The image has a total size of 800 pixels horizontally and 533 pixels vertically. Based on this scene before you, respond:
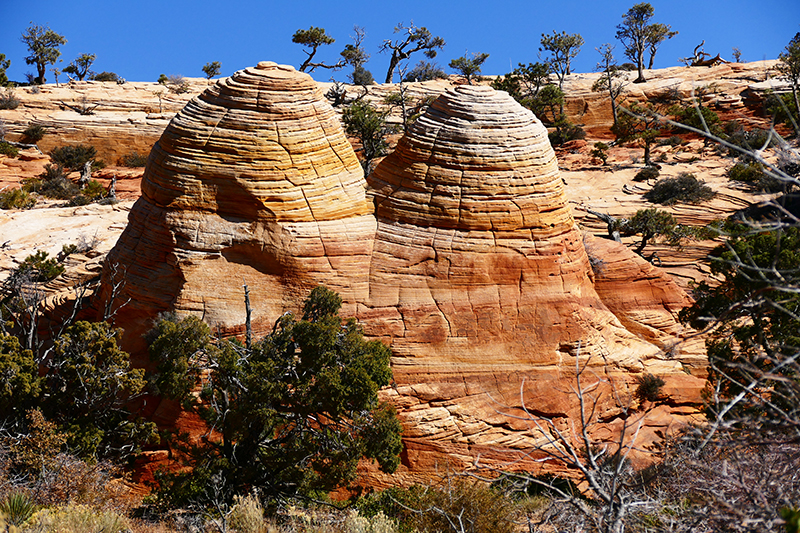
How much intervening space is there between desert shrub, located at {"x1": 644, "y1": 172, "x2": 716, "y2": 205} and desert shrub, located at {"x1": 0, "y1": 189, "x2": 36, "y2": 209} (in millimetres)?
25636

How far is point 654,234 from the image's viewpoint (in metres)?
23.1

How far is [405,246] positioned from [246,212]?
3181 mm

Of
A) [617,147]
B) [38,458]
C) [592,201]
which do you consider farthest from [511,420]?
[617,147]

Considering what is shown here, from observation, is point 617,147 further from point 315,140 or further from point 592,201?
point 315,140

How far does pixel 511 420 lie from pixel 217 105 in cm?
854

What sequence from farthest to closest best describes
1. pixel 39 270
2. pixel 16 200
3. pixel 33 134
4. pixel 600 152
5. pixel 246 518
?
pixel 33 134, pixel 600 152, pixel 16 200, pixel 39 270, pixel 246 518

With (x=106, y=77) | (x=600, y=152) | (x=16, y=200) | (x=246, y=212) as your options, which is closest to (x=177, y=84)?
(x=106, y=77)

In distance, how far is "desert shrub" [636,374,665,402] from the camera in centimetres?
1452

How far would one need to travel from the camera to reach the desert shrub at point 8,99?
3684cm

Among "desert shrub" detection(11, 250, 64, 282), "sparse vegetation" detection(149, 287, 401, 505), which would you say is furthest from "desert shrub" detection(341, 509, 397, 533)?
"desert shrub" detection(11, 250, 64, 282)

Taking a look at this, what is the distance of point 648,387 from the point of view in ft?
47.6

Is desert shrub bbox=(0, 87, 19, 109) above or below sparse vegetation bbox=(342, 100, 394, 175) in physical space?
above

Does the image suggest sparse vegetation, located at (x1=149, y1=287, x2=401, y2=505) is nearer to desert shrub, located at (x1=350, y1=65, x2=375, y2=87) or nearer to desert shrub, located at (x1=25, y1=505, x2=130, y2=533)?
desert shrub, located at (x1=25, y1=505, x2=130, y2=533)

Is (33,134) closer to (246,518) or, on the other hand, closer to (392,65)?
(392,65)
